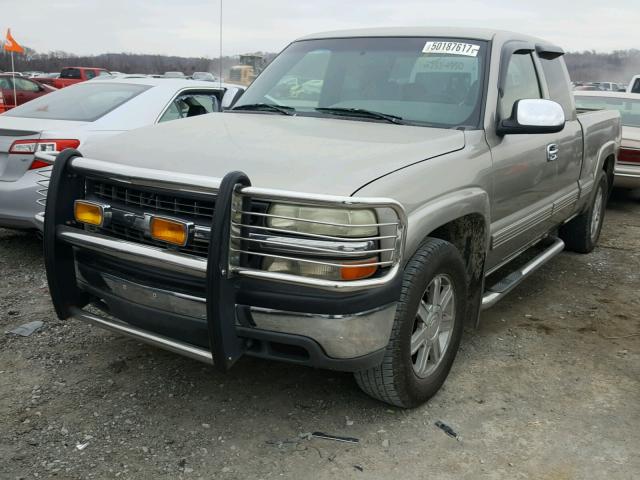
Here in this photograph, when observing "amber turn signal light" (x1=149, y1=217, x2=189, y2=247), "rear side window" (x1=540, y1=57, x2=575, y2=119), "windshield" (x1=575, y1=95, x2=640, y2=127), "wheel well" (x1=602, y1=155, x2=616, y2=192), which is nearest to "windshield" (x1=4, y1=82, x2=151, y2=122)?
"amber turn signal light" (x1=149, y1=217, x2=189, y2=247)

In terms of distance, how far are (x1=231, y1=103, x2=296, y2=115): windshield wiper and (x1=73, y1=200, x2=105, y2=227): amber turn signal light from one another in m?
1.39

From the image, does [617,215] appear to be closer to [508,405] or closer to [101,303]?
[508,405]

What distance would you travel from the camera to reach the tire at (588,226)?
5.86 m

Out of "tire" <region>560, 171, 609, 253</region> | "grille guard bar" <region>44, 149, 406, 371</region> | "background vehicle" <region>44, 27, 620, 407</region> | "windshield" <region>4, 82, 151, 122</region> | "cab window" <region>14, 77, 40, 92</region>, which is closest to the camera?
"grille guard bar" <region>44, 149, 406, 371</region>

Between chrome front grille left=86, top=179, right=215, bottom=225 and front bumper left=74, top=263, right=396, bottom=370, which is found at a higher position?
chrome front grille left=86, top=179, right=215, bottom=225

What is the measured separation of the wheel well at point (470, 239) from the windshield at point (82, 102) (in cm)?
361

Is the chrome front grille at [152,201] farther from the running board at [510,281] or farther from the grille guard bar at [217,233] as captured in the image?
the running board at [510,281]

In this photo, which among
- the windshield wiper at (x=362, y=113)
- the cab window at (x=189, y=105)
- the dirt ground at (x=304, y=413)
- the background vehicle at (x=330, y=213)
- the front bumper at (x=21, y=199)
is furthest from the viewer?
the cab window at (x=189, y=105)

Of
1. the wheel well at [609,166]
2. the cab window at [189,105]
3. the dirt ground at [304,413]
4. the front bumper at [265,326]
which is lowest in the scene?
the dirt ground at [304,413]

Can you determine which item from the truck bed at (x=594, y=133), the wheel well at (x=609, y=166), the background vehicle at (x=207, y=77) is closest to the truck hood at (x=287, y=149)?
the truck bed at (x=594, y=133)

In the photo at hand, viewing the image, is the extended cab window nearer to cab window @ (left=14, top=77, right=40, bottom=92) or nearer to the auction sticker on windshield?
the auction sticker on windshield

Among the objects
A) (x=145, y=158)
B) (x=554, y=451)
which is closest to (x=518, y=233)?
(x=554, y=451)

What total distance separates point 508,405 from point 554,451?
42 cm

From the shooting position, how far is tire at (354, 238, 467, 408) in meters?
2.81
